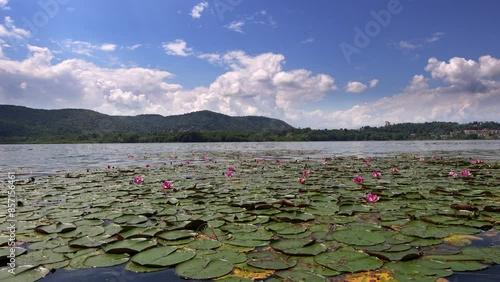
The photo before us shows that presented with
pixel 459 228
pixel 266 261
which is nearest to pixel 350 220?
pixel 459 228

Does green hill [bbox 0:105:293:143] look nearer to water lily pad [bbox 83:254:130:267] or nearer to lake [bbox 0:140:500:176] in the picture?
lake [bbox 0:140:500:176]

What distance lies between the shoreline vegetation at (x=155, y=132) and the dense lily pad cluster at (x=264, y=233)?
267 ft

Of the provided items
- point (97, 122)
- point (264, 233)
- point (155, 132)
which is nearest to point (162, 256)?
point (264, 233)

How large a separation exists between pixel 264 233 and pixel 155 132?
116 meters

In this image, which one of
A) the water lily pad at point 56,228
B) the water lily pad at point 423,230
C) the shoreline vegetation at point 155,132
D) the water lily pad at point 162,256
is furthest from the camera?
the shoreline vegetation at point 155,132

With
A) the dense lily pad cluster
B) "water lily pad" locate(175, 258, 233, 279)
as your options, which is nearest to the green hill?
the dense lily pad cluster

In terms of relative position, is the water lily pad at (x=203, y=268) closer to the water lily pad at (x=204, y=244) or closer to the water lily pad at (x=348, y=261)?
the water lily pad at (x=204, y=244)

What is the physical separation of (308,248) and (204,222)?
165 cm

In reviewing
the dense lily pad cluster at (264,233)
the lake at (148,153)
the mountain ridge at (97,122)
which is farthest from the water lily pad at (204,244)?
the mountain ridge at (97,122)

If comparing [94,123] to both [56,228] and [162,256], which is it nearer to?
[56,228]

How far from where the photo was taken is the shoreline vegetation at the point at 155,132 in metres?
88.8

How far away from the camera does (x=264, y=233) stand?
4.09 m

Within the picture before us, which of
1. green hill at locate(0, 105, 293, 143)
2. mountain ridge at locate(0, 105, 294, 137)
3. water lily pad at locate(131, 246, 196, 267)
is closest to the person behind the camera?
water lily pad at locate(131, 246, 196, 267)

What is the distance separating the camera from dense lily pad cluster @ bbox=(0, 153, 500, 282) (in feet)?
9.86
